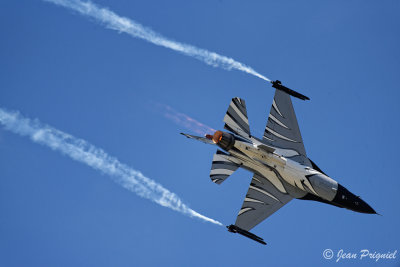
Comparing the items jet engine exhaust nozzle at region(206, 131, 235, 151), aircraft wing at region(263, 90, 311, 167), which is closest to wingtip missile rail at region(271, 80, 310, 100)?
aircraft wing at region(263, 90, 311, 167)

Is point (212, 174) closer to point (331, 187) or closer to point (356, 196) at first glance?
point (331, 187)

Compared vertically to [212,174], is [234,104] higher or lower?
higher

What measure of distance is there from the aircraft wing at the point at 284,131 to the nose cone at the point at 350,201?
8.25 feet

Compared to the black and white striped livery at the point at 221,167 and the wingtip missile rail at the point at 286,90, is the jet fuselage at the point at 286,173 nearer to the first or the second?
the black and white striped livery at the point at 221,167

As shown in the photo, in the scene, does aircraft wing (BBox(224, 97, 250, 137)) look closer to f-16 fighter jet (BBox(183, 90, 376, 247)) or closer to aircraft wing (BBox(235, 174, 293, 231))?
f-16 fighter jet (BBox(183, 90, 376, 247))

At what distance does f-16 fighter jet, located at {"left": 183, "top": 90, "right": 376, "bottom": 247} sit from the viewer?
2752 centimetres

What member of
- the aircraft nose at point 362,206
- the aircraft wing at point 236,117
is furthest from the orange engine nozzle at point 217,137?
the aircraft nose at point 362,206

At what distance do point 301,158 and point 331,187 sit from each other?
2452 millimetres

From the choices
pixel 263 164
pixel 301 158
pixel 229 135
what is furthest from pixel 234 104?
pixel 301 158

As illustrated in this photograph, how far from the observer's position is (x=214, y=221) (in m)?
27.9

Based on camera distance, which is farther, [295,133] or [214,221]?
[295,133]

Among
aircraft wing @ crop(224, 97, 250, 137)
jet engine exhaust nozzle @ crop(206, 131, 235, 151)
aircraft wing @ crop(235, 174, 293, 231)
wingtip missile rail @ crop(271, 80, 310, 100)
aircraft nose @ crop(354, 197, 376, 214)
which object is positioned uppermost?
wingtip missile rail @ crop(271, 80, 310, 100)

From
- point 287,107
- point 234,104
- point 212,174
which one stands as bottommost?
point 212,174

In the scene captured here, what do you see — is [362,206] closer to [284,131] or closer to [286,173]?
[286,173]
